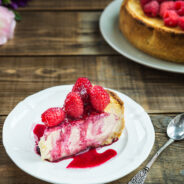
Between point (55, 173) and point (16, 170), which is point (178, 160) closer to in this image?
point (55, 173)

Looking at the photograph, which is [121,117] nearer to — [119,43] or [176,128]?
[176,128]

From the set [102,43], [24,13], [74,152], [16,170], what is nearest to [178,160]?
[74,152]

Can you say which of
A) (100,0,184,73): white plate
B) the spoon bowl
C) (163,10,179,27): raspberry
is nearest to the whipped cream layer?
the spoon bowl

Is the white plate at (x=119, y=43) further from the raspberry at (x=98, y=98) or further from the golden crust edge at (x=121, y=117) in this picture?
the raspberry at (x=98, y=98)

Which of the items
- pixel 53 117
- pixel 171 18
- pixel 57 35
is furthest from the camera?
pixel 57 35

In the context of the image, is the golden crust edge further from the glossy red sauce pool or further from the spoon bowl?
the spoon bowl

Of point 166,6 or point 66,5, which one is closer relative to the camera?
point 166,6

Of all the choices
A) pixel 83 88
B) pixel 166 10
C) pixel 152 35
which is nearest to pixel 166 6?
pixel 166 10
